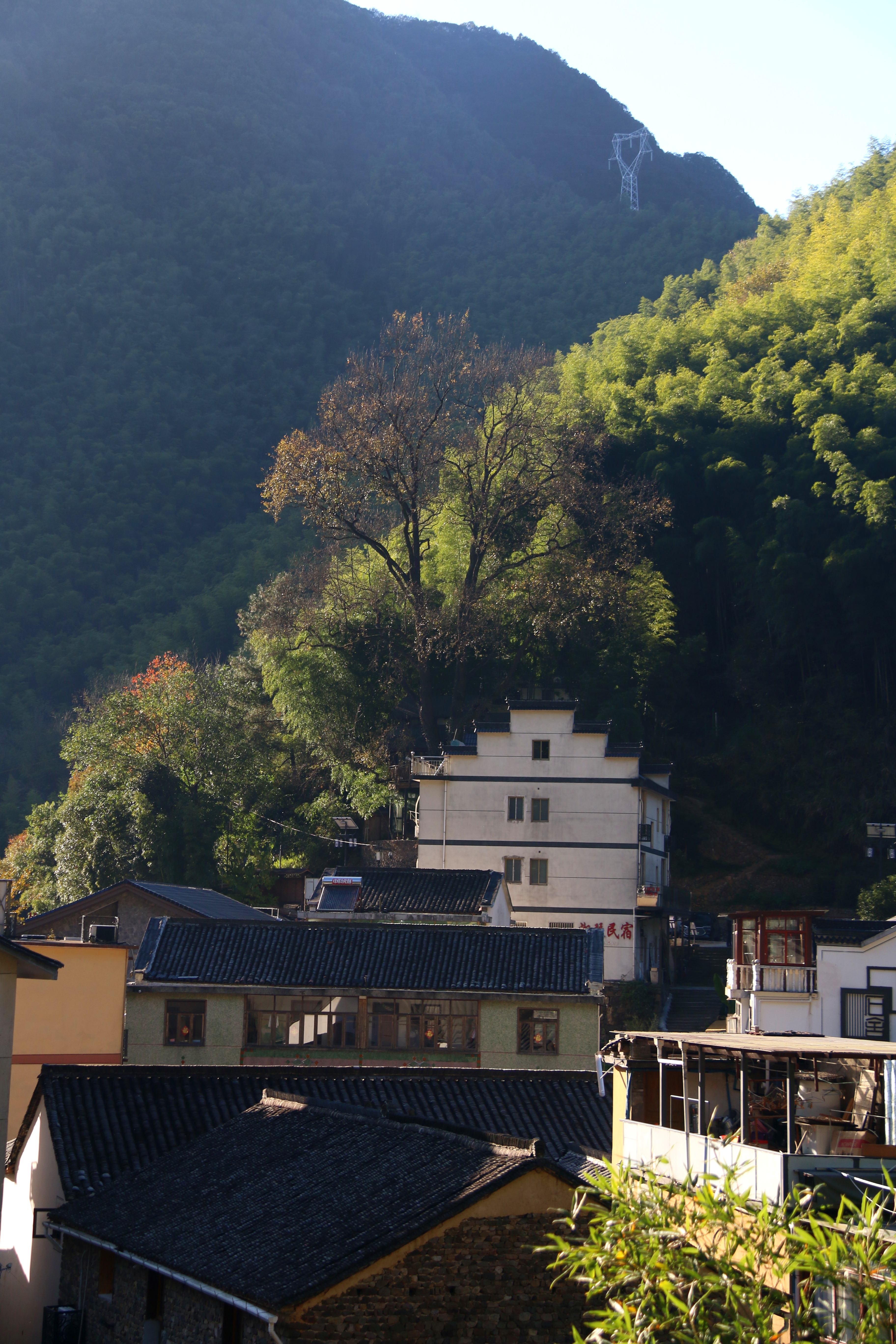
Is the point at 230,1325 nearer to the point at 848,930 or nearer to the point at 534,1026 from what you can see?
the point at 534,1026

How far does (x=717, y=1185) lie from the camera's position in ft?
37.8

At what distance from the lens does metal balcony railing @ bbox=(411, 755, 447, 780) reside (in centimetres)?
4406

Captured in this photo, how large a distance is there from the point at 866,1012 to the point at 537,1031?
7835 mm

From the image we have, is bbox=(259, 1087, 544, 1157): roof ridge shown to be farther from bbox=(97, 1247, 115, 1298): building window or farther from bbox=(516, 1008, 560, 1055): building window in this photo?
bbox=(516, 1008, 560, 1055): building window

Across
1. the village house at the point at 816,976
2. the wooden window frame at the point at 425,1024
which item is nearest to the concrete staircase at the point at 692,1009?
the village house at the point at 816,976

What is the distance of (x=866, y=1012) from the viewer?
30.3m

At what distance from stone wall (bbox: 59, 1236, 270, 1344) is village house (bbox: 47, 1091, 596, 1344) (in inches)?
1.0

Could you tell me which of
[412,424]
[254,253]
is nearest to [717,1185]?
[412,424]

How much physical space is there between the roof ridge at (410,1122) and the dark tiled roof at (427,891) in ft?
52.3

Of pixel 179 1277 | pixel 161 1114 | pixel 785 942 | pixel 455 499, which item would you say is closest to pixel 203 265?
pixel 455 499

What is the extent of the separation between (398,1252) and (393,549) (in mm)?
44442

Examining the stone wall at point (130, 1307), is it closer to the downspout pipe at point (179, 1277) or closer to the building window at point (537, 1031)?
the downspout pipe at point (179, 1277)

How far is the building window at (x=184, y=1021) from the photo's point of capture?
28391 mm

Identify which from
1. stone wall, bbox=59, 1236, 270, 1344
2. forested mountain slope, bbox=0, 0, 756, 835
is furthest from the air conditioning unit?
forested mountain slope, bbox=0, 0, 756, 835
